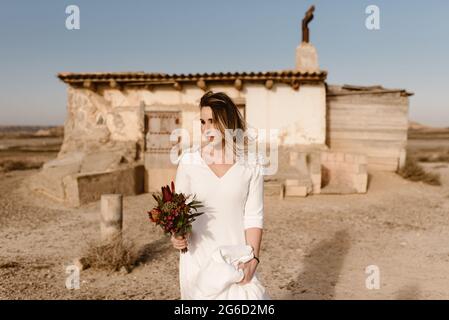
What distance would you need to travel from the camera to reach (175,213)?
6.64ft

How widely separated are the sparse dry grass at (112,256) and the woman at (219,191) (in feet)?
9.51

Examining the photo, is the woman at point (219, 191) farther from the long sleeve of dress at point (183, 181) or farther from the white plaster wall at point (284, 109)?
the white plaster wall at point (284, 109)

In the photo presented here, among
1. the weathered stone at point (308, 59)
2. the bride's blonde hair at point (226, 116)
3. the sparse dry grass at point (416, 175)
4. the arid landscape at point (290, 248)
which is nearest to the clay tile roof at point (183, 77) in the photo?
the weathered stone at point (308, 59)

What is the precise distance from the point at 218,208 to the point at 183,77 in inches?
336

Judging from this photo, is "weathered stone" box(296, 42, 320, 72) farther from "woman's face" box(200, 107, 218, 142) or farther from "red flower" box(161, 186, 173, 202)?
"red flower" box(161, 186, 173, 202)

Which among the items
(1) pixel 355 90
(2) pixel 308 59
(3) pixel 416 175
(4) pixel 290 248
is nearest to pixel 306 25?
(2) pixel 308 59

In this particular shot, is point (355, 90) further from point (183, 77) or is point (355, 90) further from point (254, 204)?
point (254, 204)

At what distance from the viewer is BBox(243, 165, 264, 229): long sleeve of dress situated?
7.03 ft

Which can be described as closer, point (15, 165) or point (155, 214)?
point (155, 214)

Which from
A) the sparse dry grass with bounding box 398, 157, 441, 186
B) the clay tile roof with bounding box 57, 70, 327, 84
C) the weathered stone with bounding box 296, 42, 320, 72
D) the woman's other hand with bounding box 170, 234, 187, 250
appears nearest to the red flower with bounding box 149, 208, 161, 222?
the woman's other hand with bounding box 170, 234, 187, 250

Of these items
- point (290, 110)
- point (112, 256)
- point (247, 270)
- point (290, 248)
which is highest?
point (290, 110)
